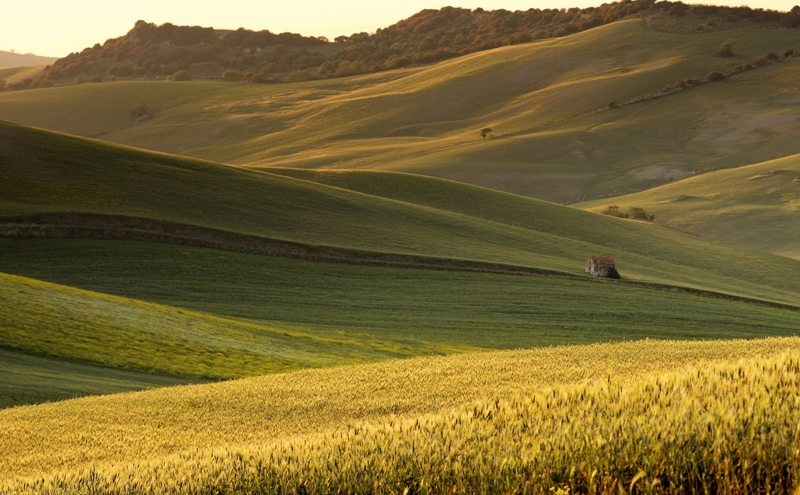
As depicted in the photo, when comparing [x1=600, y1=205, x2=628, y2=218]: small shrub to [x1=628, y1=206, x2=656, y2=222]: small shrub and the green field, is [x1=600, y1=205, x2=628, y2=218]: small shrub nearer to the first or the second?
[x1=628, y1=206, x2=656, y2=222]: small shrub

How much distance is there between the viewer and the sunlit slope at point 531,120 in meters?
136

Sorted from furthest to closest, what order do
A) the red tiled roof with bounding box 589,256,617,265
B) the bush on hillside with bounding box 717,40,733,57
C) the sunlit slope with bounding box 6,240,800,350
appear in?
the bush on hillside with bounding box 717,40,733,57, the red tiled roof with bounding box 589,256,617,265, the sunlit slope with bounding box 6,240,800,350

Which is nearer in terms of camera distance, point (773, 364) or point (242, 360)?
point (773, 364)

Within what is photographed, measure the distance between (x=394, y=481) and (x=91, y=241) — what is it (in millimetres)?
50029

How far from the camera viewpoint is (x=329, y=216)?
65.8m

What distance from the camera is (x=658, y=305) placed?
169 ft

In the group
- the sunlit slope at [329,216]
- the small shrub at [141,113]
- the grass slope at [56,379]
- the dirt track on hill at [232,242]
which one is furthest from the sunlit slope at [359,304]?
the small shrub at [141,113]

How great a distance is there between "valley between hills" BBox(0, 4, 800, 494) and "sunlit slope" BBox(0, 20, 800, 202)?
32.9 inches

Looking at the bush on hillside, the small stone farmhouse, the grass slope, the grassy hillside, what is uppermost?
the bush on hillside

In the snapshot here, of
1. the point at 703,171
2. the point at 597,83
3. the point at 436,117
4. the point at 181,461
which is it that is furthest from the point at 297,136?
the point at 181,461

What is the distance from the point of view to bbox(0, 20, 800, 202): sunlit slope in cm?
13650

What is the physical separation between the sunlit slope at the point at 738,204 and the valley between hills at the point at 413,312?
0.40 m

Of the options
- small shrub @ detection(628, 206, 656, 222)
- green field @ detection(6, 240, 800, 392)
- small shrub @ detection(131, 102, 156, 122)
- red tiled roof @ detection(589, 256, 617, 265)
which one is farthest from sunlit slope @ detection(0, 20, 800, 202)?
green field @ detection(6, 240, 800, 392)

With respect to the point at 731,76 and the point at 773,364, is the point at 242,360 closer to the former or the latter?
the point at 773,364
